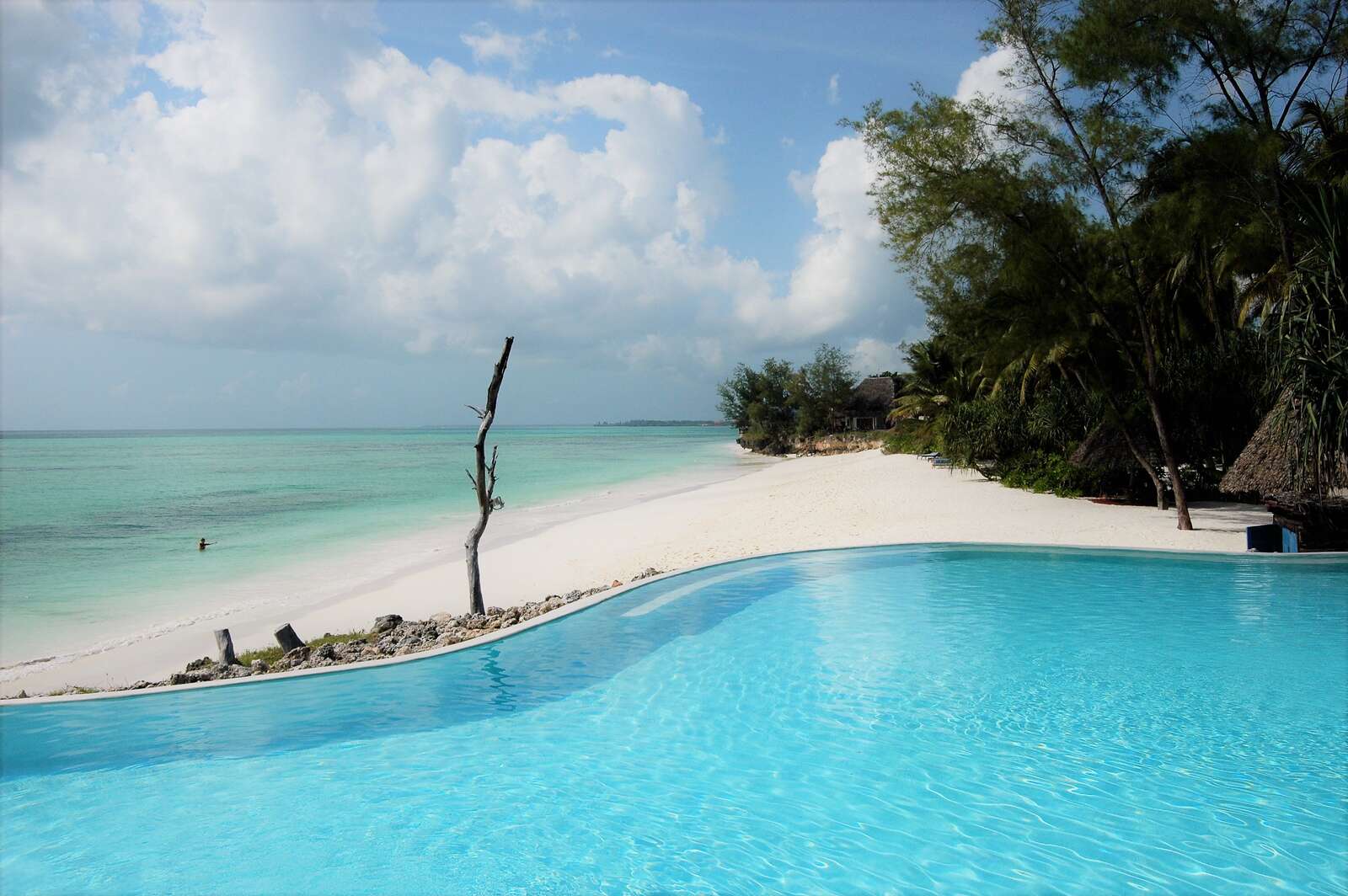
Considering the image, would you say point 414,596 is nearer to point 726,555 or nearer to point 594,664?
point 726,555

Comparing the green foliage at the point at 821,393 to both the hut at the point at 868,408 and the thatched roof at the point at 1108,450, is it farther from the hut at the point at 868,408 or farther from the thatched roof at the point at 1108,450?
the thatched roof at the point at 1108,450

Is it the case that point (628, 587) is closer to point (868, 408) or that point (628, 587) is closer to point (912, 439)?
point (912, 439)

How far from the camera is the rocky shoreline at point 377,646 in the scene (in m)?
6.61

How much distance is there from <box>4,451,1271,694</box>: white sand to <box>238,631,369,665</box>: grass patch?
0.96 m

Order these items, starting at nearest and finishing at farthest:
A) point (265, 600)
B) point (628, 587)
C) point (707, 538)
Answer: point (628, 587) < point (265, 600) < point (707, 538)

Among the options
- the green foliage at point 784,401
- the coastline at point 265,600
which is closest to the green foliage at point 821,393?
the green foliage at point 784,401

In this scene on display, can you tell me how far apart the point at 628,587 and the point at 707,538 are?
5.27 m

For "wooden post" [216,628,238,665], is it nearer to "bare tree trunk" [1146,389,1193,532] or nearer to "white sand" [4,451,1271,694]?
"white sand" [4,451,1271,694]

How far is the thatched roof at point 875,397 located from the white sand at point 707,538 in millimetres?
32879

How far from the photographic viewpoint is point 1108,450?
14.5 metres

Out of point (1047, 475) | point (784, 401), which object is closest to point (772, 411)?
point (784, 401)

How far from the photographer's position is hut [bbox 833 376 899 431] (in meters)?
51.9

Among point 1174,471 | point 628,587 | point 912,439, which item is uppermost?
point 912,439

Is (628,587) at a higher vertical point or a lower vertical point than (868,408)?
lower
